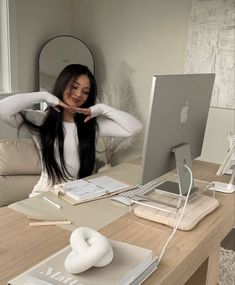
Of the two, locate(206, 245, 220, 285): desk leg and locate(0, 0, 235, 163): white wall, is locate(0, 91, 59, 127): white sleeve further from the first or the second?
locate(206, 245, 220, 285): desk leg

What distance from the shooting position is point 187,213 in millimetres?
1258

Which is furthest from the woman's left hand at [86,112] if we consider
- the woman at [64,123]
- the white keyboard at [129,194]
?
the white keyboard at [129,194]

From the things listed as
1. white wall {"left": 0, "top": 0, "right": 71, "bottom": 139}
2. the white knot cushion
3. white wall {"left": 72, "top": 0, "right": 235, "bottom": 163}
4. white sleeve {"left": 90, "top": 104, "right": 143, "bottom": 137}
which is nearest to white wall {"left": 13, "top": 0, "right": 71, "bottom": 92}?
white wall {"left": 0, "top": 0, "right": 71, "bottom": 139}

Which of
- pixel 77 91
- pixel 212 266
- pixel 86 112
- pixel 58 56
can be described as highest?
pixel 58 56

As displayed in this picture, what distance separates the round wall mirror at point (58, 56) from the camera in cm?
307

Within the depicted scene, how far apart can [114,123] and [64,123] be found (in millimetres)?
325

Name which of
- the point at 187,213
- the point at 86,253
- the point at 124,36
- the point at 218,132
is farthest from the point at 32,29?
the point at 86,253

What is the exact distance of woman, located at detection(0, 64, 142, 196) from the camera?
1877mm

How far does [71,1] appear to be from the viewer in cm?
338

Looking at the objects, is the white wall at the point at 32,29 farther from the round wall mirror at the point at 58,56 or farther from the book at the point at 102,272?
the book at the point at 102,272

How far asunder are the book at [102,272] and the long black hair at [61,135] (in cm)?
95

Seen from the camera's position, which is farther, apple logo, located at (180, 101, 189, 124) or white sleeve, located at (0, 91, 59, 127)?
white sleeve, located at (0, 91, 59, 127)

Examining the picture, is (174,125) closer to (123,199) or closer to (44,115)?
(123,199)

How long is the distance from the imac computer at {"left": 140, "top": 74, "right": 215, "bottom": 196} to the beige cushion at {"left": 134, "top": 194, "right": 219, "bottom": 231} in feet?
0.23
